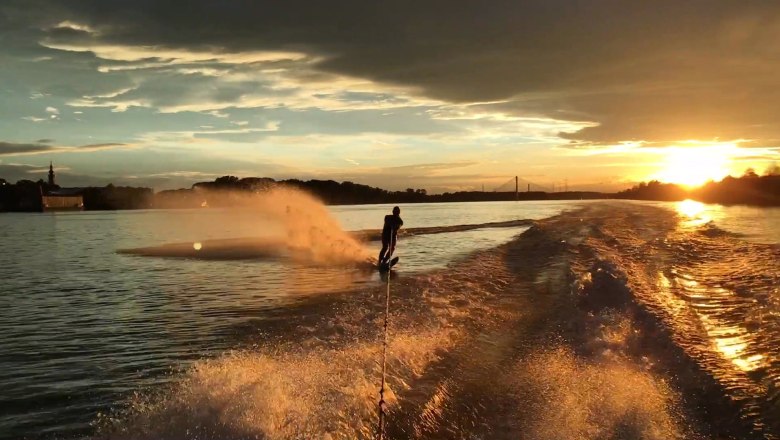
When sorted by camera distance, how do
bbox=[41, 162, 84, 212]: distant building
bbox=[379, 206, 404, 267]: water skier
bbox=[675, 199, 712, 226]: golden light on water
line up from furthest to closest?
→ bbox=[41, 162, 84, 212]: distant building < bbox=[675, 199, 712, 226]: golden light on water < bbox=[379, 206, 404, 267]: water skier

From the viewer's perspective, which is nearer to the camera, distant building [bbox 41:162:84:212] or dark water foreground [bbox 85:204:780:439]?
dark water foreground [bbox 85:204:780:439]

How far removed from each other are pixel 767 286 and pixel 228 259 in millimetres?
22498

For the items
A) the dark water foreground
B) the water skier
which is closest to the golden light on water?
the water skier

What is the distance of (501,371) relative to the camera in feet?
28.7

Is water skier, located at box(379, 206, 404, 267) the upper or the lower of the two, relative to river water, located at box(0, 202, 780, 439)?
upper

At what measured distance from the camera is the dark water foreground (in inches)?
259

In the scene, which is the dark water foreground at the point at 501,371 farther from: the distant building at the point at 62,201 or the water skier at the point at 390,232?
the distant building at the point at 62,201

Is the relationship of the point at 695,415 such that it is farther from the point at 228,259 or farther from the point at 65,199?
the point at 65,199

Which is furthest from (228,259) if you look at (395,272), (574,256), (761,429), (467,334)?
(761,429)

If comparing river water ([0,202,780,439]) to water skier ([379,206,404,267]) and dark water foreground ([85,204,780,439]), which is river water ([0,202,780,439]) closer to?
dark water foreground ([85,204,780,439])

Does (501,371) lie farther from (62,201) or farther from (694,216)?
(62,201)

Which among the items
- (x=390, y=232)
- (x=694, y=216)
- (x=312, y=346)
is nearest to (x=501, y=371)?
(x=312, y=346)

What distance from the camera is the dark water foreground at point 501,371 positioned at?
6.58m

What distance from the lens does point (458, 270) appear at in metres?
21.7
